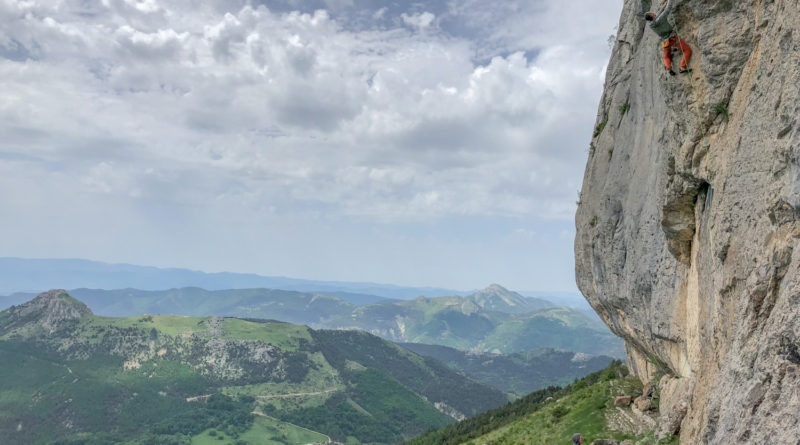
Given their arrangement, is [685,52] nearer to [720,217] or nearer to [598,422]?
[720,217]

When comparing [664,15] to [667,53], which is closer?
[664,15]

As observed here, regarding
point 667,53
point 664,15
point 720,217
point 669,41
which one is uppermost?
point 664,15

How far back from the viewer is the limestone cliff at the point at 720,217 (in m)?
11.5

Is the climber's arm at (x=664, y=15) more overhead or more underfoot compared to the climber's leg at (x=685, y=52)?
more overhead

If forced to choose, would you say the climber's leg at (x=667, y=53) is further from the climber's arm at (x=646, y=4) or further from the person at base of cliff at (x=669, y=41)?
the climber's arm at (x=646, y=4)

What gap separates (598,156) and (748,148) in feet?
76.3

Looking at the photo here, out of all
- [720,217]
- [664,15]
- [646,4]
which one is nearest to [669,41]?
[664,15]

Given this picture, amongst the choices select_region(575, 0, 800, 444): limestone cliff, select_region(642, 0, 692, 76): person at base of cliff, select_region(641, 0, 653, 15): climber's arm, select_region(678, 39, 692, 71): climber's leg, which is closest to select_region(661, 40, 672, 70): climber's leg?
select_region(642, 0, 692, 76): person at base of cliff

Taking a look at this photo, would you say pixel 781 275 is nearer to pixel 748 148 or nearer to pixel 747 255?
pixel 747 255

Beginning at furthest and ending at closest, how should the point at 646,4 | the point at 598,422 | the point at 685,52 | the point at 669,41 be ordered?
the point at 598,422 → the point at 646,4 → the point at 669,41 → the point at 685,52

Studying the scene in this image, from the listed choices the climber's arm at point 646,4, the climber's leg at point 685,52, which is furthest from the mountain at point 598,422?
the climber's arm at point 646,4

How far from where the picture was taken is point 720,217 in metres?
15.9

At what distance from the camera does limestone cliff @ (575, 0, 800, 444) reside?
11.5 metres

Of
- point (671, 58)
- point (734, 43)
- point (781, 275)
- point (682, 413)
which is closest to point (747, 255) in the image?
point (781, 275)
